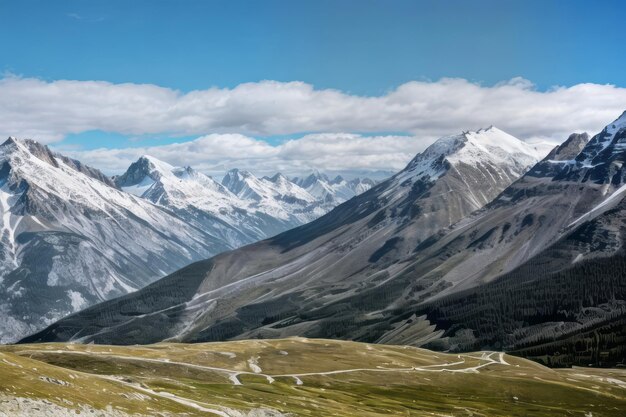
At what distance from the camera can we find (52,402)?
275 feet

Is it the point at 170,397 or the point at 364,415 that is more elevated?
the point at 170,397

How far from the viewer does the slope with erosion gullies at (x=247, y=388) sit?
93.1m

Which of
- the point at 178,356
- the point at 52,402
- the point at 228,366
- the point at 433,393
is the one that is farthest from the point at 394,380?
the point at 52,402

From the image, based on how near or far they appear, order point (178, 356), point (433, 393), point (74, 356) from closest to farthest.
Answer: point (74, 356) < point (433, 393) < point (178, 356)

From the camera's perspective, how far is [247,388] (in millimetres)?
141625

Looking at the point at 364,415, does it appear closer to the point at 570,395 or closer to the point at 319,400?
the point at 319,400

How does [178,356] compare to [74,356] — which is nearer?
[74,356]

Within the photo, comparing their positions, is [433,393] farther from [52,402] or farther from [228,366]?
[52,402]

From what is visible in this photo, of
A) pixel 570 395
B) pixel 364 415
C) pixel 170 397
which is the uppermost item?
pixel 170 397

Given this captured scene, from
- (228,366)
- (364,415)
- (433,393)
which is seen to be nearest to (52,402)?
(364,415)

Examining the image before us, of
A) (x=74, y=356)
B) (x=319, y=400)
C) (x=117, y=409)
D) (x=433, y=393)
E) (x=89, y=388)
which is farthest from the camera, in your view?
(x=433, y=393)

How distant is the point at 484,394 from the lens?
577 feet

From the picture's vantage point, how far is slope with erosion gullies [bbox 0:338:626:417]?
93125 millimetres

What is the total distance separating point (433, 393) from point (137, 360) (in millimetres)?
77492
